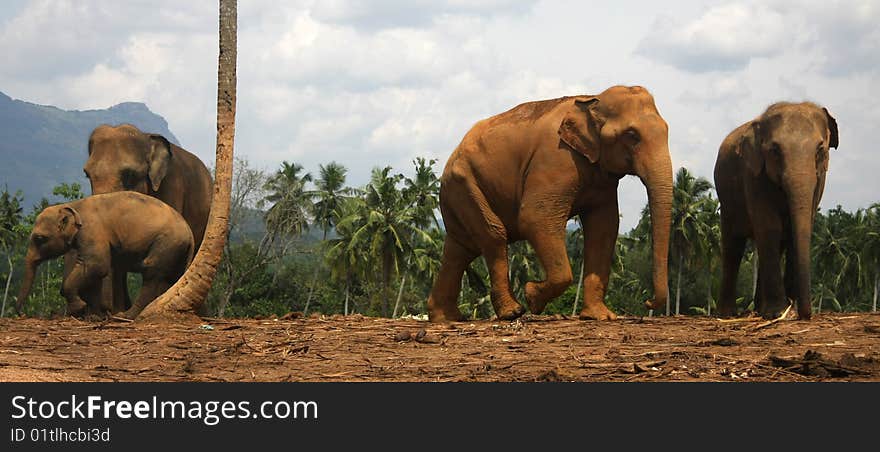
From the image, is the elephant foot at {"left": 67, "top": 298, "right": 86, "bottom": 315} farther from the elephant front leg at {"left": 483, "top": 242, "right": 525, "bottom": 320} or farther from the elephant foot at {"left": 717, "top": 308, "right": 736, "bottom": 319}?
the elephant foot at {"left": 717, "top": 308, "right": 736, "bottom": 319}

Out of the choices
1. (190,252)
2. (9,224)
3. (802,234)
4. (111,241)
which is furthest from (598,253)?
(9,224)

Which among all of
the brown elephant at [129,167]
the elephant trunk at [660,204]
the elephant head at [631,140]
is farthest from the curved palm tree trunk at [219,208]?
the elephant trunk at [660,204]

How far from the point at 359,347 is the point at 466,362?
5.83 ft

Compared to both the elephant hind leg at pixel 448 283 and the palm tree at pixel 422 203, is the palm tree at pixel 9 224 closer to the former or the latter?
the palm tree at pixel 422 203

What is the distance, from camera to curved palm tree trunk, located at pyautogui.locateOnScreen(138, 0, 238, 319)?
14953 mm

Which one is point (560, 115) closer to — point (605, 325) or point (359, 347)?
point (605, 325)

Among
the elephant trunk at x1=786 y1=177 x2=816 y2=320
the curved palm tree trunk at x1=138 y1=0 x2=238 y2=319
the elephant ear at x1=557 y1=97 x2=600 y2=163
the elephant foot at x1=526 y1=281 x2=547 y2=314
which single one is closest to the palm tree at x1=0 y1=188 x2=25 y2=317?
the curved palm tree trunk at x1=138 y1=0 x2=238 y2=319

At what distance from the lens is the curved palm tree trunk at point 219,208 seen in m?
15.0

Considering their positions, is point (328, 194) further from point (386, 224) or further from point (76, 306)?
point (76, 306)

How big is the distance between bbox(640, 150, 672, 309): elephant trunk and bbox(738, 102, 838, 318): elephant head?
1114 mm

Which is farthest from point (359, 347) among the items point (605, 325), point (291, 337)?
point (605, 325)

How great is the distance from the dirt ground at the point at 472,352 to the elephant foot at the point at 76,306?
2969 millimetres

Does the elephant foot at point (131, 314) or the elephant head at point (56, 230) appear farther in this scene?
the elephant head at point (56, 230)

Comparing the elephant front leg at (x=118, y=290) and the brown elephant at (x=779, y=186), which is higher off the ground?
the brown elephant at (x=779, y=186)
